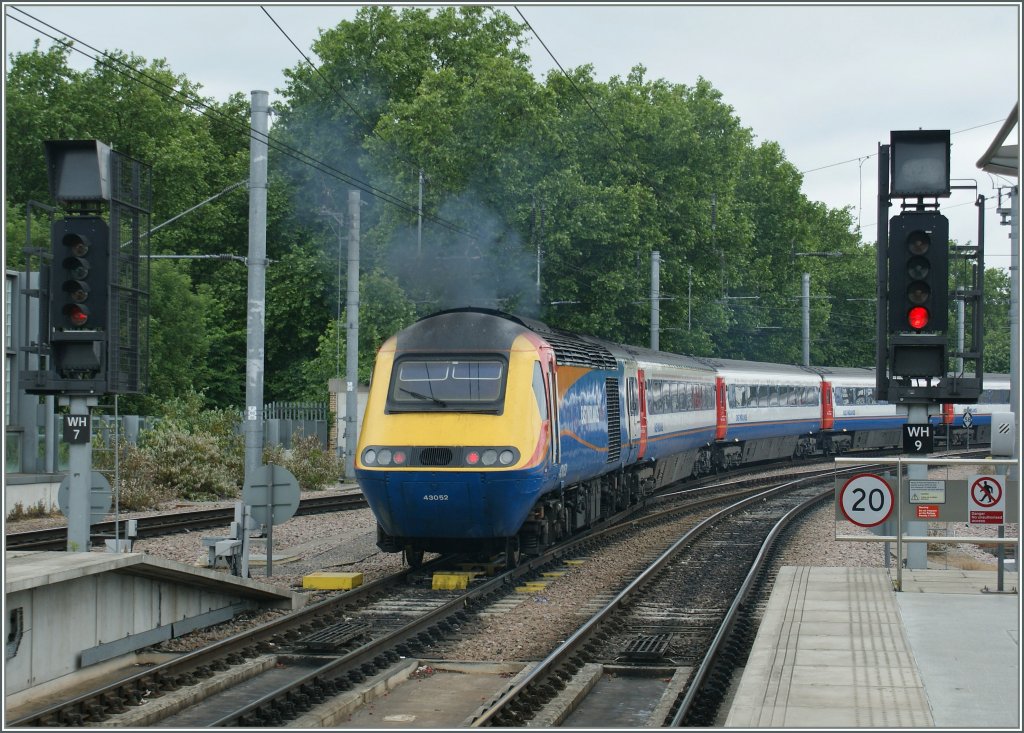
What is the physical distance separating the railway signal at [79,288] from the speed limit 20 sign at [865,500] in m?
6.98

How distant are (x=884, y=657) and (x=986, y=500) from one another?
361cm

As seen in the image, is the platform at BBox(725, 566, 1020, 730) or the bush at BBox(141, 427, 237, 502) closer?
the platform at BBox(725, 566, 1020, 730)

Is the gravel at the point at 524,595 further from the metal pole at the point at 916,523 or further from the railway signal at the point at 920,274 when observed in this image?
the railway signal at the point at 920,274

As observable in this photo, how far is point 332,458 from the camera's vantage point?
34500mm

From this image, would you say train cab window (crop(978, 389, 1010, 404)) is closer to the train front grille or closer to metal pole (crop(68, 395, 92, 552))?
the train front grille

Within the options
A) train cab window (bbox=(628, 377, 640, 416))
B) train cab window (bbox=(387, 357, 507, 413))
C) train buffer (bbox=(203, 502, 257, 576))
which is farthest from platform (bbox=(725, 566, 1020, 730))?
train cab window (bbox=(628, 377, 640, 416))

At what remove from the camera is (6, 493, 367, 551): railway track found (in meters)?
18.7

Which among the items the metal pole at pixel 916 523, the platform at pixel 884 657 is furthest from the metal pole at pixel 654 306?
the platform at pixel 884 657

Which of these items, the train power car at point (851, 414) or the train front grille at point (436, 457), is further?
the train power car at point (851, 414)

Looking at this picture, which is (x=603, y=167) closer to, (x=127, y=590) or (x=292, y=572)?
(x=292, y=572)

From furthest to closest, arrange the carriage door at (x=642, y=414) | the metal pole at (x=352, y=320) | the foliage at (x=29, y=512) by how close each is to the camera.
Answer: the metal pole at (x=352, y=320) < the carriage door at (x=642, y=414) < the foliage at (x=29, y=512)

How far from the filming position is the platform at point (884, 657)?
25.6 ft

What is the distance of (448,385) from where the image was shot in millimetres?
15180

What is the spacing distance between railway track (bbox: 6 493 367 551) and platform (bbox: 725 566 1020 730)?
9.05 meters
